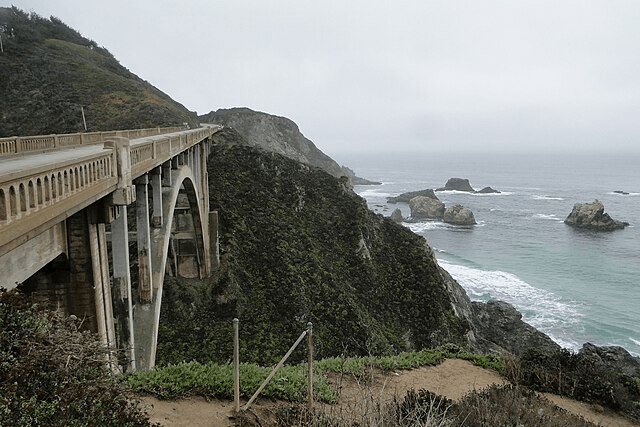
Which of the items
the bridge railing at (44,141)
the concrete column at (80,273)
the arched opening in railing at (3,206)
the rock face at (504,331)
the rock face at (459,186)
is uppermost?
the bridge railing at (44,141)

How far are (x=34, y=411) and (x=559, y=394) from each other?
33.2 feet

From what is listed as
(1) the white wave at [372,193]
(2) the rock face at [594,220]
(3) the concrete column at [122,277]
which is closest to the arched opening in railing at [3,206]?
(3) the concrete column at [122,277]

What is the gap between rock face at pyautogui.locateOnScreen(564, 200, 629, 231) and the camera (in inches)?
2429

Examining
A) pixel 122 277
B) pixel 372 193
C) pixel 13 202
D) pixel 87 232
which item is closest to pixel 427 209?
pixel 372 193

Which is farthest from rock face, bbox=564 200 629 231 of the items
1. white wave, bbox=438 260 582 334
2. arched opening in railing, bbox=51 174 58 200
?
arched opening in railing, bbox=51 174 58 200

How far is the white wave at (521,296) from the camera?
3266 cm

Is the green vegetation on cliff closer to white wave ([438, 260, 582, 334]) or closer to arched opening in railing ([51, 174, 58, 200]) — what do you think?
white wave ([438, 260, 582, 334])

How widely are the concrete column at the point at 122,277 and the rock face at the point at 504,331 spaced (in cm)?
2285

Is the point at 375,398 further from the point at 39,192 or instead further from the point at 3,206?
the point at 3,206

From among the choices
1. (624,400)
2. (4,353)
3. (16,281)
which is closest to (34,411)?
(4,353)

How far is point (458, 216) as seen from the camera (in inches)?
2692

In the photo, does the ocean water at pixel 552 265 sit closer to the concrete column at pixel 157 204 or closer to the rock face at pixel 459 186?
the rock face at pixel 459 186

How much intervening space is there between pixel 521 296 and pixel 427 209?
38.9 metres

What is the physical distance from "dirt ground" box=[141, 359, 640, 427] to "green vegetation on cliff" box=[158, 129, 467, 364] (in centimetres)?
616
